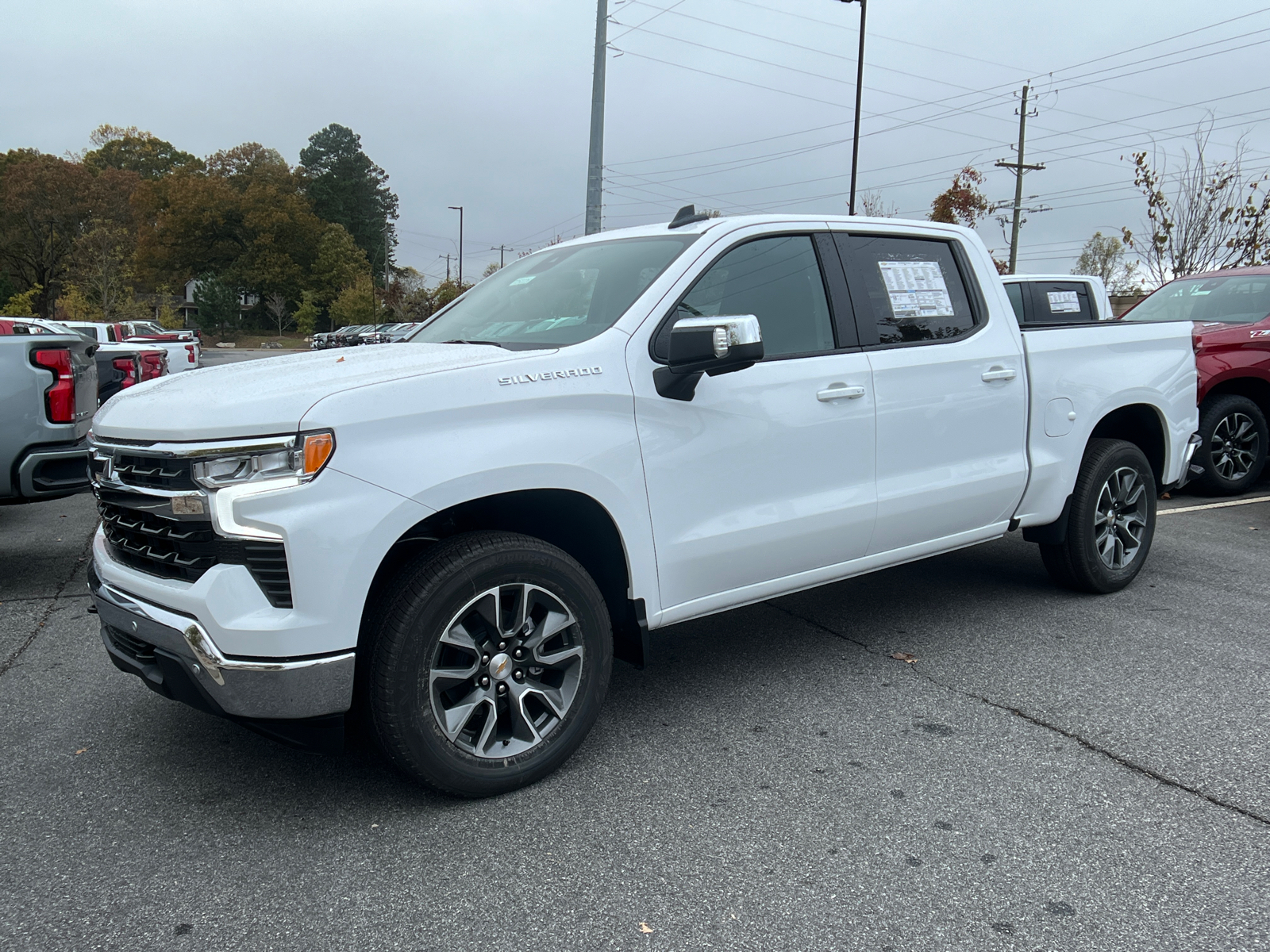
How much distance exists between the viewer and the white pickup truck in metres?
2.66

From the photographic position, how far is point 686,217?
389 cm

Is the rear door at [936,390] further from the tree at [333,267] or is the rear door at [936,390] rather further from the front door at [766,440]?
the tree at [333,267]

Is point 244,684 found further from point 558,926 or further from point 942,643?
point 942,643

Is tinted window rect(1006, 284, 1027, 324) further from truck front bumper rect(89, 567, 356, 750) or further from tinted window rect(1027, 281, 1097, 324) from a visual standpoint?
truck front bumper rect(89, 567, 356, 750)

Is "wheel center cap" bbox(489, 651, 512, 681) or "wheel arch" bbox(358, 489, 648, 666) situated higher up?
"wheel arch" bbox(358, 489, 648, 666)

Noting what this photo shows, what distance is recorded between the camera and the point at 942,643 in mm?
4496

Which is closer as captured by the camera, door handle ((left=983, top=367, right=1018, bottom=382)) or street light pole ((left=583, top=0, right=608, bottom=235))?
door handle ((left=983, top=367, right=1018, bottom=382))

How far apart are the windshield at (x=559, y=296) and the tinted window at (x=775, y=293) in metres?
0.19

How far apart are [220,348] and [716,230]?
2691 inches

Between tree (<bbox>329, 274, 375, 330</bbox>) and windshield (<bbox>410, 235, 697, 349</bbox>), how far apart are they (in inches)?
2493

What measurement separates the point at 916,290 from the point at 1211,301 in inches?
240

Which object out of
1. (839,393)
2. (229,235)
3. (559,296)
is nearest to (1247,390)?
(839,393)

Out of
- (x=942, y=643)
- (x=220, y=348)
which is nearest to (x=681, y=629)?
(x=942, y=643)

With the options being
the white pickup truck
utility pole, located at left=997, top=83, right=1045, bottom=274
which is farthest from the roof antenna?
utility pole, located at left=997, top=83, right=1045, bottom=274
